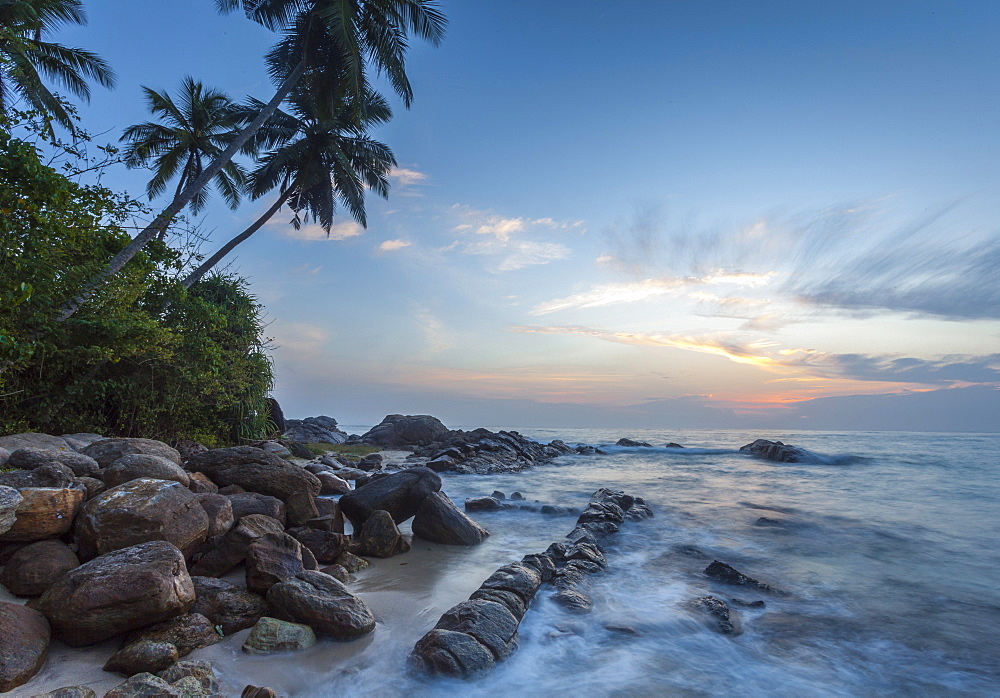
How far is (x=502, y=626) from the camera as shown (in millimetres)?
4141

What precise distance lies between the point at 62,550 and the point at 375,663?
284 centimetres

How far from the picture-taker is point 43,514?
4.10m

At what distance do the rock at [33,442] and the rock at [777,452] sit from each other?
28.2 meters

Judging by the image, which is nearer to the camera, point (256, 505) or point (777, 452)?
point (256, 505)

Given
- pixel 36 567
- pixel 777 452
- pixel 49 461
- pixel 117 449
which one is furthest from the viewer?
pixel 777 452

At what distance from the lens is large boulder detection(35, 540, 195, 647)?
330 centimetres

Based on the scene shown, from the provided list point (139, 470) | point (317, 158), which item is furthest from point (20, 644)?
point (317, 158)

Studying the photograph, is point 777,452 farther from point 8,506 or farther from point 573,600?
point 8,506

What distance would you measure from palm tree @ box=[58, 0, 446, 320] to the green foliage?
4168 mm

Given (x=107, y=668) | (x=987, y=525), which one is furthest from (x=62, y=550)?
(x=987, y=525)

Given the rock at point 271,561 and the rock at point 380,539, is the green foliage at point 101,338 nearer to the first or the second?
the rock at point 271,561

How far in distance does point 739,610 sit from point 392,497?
4856mm

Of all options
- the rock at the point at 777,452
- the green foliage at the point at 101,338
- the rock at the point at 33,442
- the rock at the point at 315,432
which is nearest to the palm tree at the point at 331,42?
the green foliage at the point at 101,338

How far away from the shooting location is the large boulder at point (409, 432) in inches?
1085
